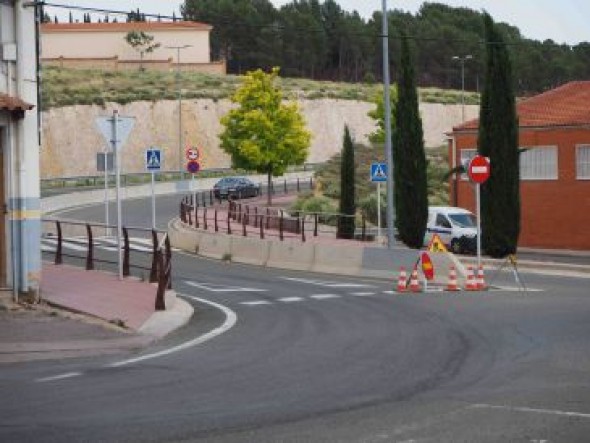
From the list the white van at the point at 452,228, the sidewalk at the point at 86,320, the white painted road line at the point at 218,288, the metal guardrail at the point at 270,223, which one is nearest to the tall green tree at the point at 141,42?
the metal guardrail at the point at 270,223

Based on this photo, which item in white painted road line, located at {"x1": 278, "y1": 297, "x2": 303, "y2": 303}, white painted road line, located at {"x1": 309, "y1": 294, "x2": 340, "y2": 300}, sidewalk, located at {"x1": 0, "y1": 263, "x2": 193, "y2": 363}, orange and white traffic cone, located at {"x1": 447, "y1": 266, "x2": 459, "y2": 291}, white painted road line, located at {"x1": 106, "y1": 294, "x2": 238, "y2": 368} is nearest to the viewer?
white painted road line, located at {"x1": 106, "y1": 294, "x2": 238, "y2": 368}

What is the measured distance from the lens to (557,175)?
42.8 m

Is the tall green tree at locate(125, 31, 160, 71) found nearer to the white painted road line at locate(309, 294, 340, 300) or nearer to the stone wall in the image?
the stone wall

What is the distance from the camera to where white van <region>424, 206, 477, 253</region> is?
3869cm

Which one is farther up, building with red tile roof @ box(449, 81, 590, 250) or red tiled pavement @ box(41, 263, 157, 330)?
building with red tile roof @ box(449, 81, 590, 250)

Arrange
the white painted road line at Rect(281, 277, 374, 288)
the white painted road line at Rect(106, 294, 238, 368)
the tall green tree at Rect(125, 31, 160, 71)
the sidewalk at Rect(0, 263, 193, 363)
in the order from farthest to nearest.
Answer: the tall green tree at Rect(125, 31, 160, 71)
the white painted road line at Rect(281, 277, 374, 288)
the sidewalk at Rect(0, 263, 193, 363)
the white painted road line at Rect(106, 294, 238, 368)

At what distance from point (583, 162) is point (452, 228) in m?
6.58

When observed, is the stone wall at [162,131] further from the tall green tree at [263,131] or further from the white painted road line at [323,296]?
the white painted road line at [323,296]

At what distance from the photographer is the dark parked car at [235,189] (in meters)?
69.9

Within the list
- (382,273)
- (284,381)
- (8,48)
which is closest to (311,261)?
(382,273)

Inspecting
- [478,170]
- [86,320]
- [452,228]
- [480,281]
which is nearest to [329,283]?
[480,281]

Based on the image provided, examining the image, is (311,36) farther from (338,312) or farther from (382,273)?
(338,312)

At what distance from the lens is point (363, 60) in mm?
174500

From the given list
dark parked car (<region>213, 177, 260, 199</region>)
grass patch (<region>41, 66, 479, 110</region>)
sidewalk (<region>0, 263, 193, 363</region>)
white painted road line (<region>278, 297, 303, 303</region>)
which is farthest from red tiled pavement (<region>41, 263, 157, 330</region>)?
grass patch (<region>41, 66, 479, 110</region>)
